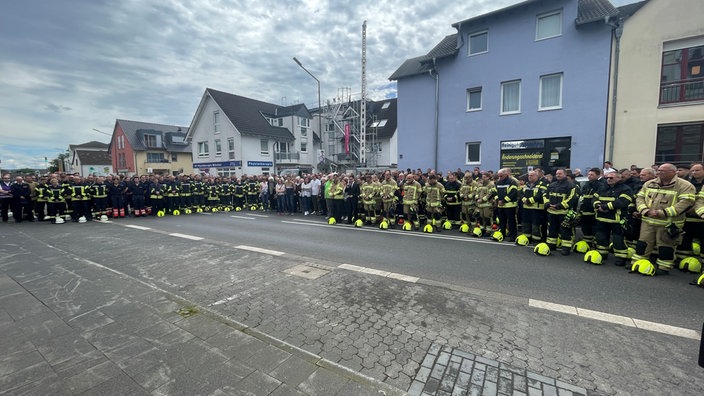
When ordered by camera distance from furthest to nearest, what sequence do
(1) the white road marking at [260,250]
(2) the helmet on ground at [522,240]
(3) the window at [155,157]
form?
(3) the window at [155,157] < (2) the helmet on ground at [522,240] < (1) the white road marking at [260,250]

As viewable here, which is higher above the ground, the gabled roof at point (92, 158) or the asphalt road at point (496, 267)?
the gabled roof at point (92, 158)

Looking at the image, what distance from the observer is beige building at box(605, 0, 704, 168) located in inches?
494

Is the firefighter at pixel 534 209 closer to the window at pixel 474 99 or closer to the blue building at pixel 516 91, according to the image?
the blue building at pixel 516 91

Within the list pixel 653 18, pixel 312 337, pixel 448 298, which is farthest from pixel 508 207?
pixel 653 18

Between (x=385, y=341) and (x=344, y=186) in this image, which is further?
(x=344, y=186)

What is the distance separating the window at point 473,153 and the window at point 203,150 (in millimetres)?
29255

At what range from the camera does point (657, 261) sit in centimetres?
559

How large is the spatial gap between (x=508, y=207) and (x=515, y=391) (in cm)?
652

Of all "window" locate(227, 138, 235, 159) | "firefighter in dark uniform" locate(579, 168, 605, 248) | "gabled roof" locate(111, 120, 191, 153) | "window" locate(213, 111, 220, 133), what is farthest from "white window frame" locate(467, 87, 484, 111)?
"gabled roof" locate(111, 120, 191, 153)

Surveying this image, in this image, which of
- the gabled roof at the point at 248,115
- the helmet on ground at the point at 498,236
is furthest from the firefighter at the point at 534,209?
the gabled roof at the point at 248,115

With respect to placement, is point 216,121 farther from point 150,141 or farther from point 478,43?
point 478,43

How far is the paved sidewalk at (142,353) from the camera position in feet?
8.76

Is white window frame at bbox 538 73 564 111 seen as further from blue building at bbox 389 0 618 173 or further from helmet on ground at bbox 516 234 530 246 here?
helmet on ground at bbox 516 234 530 246

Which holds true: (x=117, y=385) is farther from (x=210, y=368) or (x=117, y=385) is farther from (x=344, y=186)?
(x=344, y=186)
